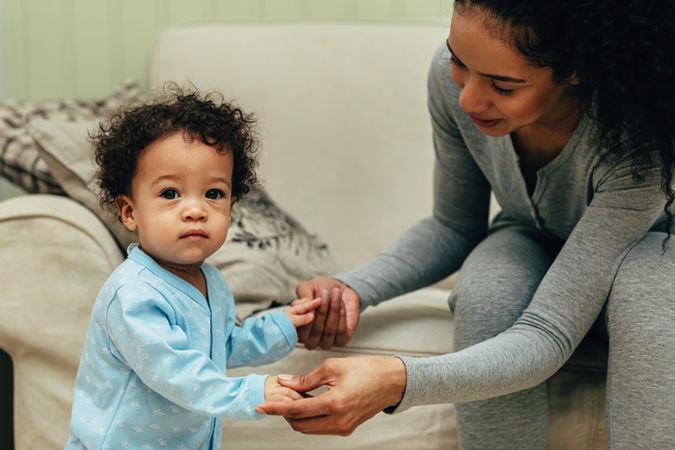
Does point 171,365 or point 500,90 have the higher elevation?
point 500,90

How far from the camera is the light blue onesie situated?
1.00m

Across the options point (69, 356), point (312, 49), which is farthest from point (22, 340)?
point (312, 49)

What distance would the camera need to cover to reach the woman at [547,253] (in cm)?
104

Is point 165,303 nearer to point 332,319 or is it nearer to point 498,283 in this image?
point 332,319

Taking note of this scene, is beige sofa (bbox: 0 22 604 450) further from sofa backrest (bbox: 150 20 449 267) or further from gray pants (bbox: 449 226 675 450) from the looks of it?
gray pants (bbox: 449 226 675 450)

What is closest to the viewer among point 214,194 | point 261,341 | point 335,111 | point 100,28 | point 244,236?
point 214,194

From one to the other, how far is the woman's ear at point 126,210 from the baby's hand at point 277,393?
10.7 inches

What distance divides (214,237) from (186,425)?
0.24m

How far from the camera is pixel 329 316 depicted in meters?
1.30

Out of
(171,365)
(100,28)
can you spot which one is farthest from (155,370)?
(100,28)

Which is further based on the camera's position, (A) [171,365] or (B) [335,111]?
(B) [335,111]

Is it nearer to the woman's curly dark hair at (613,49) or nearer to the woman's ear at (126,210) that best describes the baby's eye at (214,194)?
the woman's ear at (126,210)

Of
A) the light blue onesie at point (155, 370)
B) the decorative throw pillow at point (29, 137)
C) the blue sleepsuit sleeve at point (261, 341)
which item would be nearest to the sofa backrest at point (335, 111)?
the decorative throw pillow at point (29, 137)

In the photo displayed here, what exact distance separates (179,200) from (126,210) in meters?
0.11
